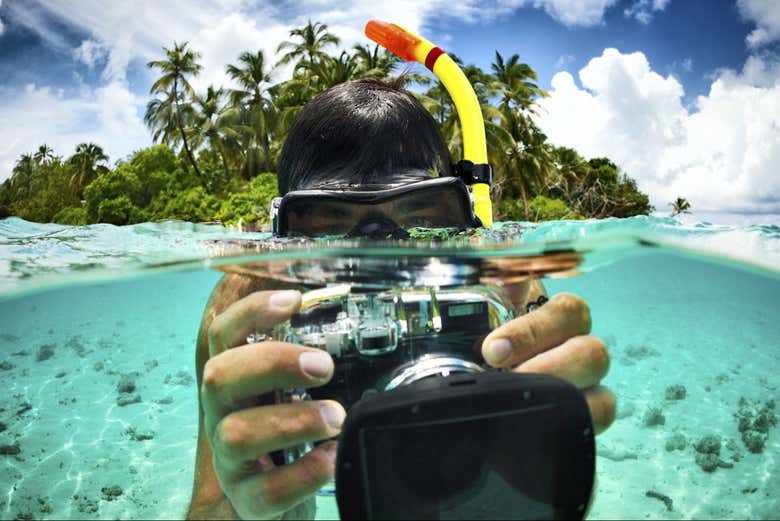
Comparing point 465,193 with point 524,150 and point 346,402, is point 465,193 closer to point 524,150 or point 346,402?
point 346,402

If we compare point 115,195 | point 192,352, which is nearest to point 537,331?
point 192,352

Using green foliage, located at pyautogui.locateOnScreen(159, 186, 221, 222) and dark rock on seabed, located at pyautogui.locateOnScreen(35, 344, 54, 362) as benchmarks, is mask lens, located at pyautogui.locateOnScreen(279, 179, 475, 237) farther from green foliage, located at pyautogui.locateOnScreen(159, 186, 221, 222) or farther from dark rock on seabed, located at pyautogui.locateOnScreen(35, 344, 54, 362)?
green foliage, located at pyautogui.locateOnScreen(159, 186, 221, 222)

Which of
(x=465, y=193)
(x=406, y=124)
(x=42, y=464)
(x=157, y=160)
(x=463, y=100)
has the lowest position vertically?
(x=42, y=464)

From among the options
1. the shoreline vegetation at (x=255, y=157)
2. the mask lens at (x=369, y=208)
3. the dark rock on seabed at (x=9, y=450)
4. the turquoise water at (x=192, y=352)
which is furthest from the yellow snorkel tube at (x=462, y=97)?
the shoreline vegetation at (x=255, y=157)

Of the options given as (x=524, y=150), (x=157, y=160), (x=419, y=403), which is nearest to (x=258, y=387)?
(x=419, y=403)

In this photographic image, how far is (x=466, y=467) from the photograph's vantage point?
4.68 feet

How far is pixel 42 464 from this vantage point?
20.8 ft

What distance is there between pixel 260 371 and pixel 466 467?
27.2 inches

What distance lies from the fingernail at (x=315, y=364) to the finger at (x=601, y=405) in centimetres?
89

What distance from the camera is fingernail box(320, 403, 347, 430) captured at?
1525 millimetres

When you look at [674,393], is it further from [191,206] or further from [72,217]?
[72,217]

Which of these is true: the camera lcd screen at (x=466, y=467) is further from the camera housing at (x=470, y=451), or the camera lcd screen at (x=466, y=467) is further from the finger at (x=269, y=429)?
the finger at (x=269, y=429)

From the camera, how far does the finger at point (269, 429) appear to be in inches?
58.5

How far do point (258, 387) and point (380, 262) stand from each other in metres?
1.19
